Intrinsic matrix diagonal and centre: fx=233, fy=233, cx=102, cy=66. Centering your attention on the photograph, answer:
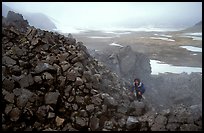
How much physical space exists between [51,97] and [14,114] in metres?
1.50

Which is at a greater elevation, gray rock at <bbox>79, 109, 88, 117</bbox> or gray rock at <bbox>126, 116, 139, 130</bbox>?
gray rock at <bbox>79, 109, 88, 117</bbox>

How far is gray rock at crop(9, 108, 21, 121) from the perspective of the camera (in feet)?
28.1

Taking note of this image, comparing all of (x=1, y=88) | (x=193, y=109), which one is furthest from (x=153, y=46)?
(x=1, y=88)

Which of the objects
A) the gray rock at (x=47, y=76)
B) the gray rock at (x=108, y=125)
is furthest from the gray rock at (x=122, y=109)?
the gray rock at (x=47, y=76)

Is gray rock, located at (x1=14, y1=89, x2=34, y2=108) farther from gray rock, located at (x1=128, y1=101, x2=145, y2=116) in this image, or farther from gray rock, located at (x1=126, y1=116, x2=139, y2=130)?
gray rock, located at (x1=128, y1=101, x2=145, y2=116)

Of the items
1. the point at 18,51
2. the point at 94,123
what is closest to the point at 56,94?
the point at 94,123

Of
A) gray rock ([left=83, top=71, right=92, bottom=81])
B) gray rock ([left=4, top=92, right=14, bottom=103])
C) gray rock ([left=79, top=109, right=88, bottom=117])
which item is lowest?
gray rock ([left=79, top=109, right=88, bottom=117])

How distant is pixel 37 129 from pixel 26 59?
3350mm

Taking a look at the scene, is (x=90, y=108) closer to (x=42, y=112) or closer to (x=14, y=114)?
(x=42, y=112)

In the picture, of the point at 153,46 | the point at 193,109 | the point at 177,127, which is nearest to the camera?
the point at 177,127

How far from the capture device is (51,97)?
30.6 feet

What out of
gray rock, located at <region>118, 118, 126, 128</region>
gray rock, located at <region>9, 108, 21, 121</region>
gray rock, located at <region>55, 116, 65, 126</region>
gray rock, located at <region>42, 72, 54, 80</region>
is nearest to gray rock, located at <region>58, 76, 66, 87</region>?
gray rock, located at <region>42, 72, 54, 80</region>

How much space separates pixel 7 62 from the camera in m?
10.0

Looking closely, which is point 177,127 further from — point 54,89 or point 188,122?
point 54,89
